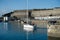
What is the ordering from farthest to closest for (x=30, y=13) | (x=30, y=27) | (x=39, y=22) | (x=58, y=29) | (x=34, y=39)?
(x=30, y=13) < (x=39, y=22) < (x=30, y=27) < (x=34, y=39) < (x=58, y=29)

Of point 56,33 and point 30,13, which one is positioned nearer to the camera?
point 56,33

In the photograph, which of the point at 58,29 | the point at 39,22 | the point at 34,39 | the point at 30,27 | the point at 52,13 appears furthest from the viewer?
the point at 52,13

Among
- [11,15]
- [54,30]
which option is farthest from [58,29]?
[11,15]

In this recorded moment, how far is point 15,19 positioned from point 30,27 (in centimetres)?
2748

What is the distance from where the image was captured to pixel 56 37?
1388cm

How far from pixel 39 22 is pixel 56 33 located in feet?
67.2

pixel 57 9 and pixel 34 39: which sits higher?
pixel 57 9

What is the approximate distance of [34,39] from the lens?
14.7 m

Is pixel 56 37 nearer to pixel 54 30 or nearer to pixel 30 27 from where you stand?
pixel 54 30

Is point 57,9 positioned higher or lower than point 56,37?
higher

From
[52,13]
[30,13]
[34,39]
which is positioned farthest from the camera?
[30,13]

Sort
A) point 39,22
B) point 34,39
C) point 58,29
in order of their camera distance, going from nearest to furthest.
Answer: point 58,29, point 34,39, point 39,22

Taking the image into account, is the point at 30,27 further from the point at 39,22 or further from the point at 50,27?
the point at 39,22

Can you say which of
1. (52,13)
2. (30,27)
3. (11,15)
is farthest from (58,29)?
(11,15)
